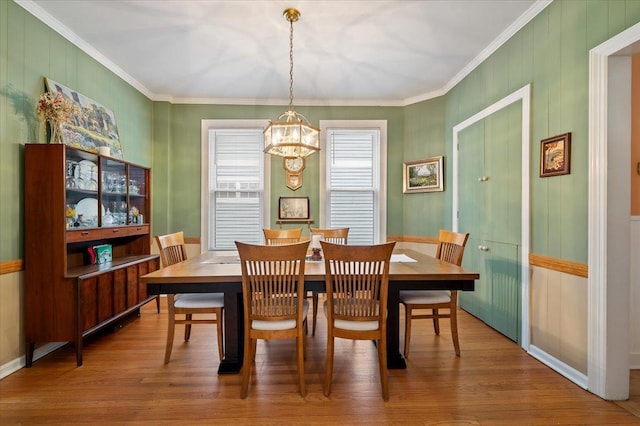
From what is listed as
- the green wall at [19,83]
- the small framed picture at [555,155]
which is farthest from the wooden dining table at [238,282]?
the green wall at [19,83]

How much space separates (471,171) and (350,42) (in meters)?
1.97

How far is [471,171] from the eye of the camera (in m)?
3.63

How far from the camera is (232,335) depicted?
96.4 inches

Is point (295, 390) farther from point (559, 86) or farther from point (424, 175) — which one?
point (424, 175)

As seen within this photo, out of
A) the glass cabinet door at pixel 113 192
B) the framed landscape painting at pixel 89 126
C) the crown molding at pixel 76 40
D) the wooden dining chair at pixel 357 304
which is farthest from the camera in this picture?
the glass cabinet door at pixel 113 192

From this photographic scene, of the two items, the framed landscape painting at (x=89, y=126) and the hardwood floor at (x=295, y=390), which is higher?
Result: the framed landscape painting at (x=89, y=126)

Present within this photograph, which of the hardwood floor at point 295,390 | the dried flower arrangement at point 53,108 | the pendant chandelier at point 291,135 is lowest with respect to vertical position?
the hardwood floor at point 295,390

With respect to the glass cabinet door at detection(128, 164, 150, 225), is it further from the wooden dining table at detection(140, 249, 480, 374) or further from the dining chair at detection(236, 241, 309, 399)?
the dining chair at detection(236, 241, 309, 399)

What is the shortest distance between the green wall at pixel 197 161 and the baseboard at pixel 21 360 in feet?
6.24

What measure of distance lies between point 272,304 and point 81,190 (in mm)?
2069

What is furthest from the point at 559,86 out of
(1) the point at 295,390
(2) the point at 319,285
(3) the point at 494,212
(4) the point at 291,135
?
(1) the point at 295,390

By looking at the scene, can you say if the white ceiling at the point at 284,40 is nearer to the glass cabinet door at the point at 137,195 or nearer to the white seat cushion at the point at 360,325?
the glass cabinet door at the point at 137,195

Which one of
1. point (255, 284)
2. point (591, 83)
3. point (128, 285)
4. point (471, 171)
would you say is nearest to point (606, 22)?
point (591, 83)

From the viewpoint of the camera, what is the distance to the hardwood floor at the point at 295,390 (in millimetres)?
1888
